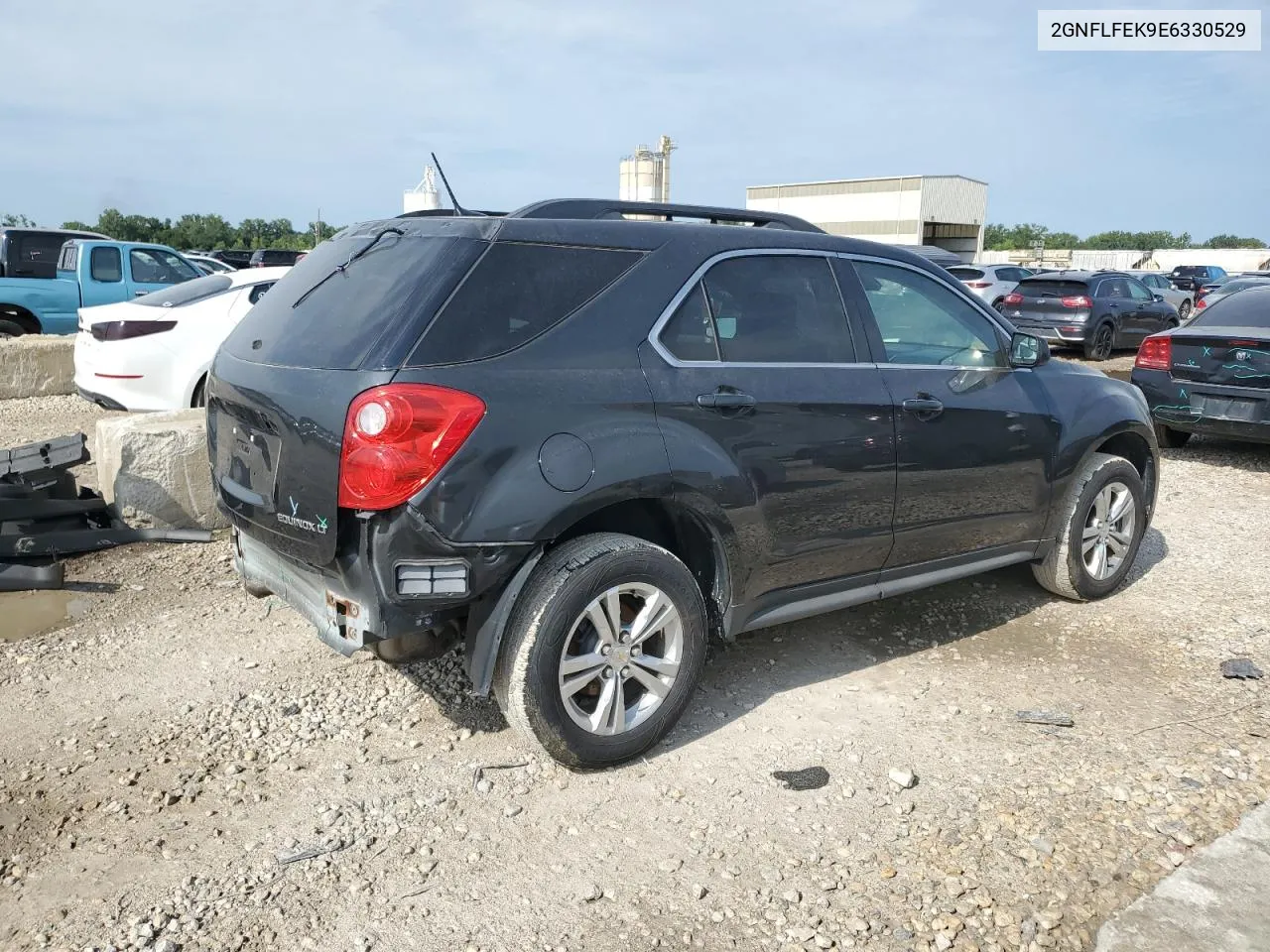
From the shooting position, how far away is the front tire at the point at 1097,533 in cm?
498

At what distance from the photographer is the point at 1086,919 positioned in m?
2.78

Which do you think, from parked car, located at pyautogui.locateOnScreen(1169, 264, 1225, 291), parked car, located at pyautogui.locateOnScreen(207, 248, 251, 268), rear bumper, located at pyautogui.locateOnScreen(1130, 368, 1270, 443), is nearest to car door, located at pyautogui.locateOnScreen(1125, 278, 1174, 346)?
rear bumper, located at pyautogui.locateOnScreen(1130, 368, 1270, 443)

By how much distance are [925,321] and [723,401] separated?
141 cm

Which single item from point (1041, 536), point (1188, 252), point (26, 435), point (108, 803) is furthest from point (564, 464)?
point (1188, 252)

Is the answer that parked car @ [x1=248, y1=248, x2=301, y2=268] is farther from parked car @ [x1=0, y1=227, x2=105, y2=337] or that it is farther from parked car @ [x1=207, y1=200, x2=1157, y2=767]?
parked car @ [x1=207, y1=200, x2=1157, y2=767]

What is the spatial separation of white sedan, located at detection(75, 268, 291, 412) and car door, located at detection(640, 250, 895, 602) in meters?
5.43

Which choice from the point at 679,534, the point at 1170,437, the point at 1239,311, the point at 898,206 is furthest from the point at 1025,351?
the point at 898,206

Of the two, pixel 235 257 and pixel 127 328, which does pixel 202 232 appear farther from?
pixel 127 328

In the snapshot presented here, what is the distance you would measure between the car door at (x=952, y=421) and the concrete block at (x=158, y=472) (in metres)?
3.81

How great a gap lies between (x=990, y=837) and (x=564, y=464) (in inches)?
70.3

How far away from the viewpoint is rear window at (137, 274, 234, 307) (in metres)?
8.25

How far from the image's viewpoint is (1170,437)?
9602mm

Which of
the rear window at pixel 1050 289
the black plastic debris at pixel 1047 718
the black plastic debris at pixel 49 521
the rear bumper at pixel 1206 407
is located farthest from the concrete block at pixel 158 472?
the rear window at pixel 1050 289

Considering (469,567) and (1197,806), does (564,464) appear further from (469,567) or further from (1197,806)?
(1197,806)
